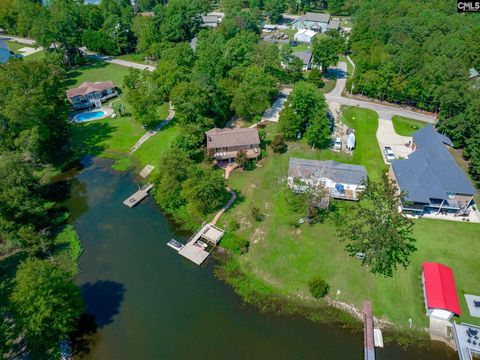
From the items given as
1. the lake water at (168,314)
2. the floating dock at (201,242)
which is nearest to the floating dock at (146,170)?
the lake water at (168,314)

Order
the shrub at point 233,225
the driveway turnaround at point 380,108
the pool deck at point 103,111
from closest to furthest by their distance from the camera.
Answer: the shrub at point 233,225 → the driveway turnaround at point 380,108 → the pool deck at point 103,111

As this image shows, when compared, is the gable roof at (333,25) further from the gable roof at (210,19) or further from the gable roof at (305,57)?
the gable roof at (210,19)

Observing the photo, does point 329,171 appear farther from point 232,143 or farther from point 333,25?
point 333,25

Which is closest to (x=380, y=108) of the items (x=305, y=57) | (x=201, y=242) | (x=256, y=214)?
(x=305, y=57)

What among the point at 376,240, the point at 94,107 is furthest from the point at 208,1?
the point at 376,240

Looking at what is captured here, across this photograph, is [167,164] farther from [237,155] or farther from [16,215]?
[16,215]

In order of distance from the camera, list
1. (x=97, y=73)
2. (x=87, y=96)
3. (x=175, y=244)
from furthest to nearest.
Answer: (x=97, y=73), (x=87, y=96), (x=175, y=244)
